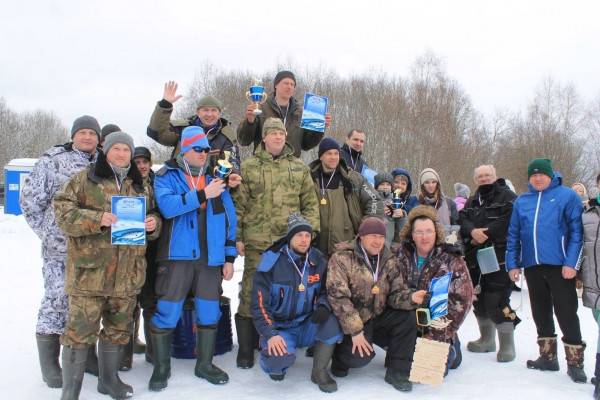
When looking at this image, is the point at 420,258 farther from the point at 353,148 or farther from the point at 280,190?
the point at 353,148

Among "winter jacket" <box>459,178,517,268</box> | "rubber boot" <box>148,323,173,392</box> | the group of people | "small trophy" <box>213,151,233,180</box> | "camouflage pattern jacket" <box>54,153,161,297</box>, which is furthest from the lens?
"winter jacket" <box>459,178,517,268</box>

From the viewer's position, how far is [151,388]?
4078 millimetres

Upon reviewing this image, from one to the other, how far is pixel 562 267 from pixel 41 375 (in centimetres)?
485

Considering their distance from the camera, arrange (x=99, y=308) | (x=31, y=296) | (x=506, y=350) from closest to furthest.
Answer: (x=99, y=308) → (x=506, y=350) → (x=31, y=296)

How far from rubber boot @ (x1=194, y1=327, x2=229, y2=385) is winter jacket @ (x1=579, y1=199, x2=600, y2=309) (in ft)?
10.9

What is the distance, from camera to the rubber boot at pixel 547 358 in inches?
183

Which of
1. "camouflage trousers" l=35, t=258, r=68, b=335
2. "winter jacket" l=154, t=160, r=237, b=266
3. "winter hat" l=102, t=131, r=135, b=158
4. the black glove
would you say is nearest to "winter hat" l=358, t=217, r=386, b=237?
the black glove

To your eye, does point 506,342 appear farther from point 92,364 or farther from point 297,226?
point 92,364

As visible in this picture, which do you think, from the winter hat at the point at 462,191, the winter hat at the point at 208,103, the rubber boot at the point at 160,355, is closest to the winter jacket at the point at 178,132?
the winter hat at the point at 208,103

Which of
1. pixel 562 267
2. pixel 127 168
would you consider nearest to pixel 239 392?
pixel 127 168

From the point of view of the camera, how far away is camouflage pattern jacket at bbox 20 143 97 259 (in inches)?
159

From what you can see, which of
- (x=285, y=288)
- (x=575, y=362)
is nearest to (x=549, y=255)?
(x=575, y=362)

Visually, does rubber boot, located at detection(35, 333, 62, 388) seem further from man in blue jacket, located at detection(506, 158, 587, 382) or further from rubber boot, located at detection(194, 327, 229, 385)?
man in blue jacket, located at detection(506, 158, 587, 382)

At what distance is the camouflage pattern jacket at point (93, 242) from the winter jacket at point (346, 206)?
198cm
